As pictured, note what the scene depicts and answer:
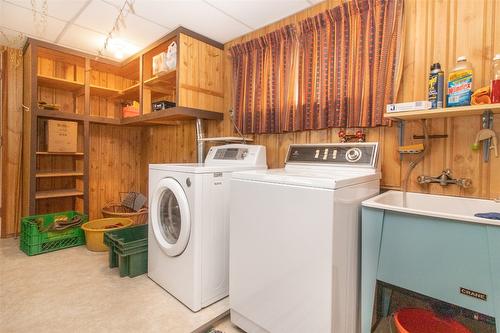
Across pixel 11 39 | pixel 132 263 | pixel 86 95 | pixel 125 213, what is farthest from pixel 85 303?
pixel 11 39

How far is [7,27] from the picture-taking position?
8.54 ft

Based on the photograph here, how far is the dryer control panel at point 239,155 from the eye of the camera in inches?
86.9

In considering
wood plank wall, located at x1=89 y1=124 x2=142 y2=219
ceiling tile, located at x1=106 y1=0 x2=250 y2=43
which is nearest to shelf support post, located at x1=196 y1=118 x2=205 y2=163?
ceiling tile, located at x1=106 y1=0 x2=250 y2=43

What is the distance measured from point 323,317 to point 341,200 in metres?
0.55

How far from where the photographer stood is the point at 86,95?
3.27 metres

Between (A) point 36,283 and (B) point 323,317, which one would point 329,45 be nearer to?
(B) point 323,317

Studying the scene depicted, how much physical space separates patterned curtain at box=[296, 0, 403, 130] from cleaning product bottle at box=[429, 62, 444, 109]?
217 millimetres

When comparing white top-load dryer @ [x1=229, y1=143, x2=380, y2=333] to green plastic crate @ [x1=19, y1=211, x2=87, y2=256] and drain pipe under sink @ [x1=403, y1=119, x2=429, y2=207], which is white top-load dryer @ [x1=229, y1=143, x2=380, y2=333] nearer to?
drain pipe under sink @ [x1=403, y1=119, x2=429, y2=207]

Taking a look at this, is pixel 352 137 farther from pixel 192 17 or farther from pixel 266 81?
pixel 192 17

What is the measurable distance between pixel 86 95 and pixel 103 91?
34 centimetres

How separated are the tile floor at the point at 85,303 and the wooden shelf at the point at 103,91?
2.18 metres

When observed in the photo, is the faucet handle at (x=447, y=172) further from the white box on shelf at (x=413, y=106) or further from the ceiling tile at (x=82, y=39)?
the ceiling tile at (x=82, y=39)

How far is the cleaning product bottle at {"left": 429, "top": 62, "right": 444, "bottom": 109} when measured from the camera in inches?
57.6

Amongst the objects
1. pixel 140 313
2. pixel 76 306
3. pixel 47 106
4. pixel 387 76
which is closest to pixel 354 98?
pixel 387 76
